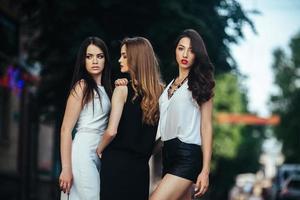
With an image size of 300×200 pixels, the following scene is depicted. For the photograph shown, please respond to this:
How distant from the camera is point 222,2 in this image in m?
12.5

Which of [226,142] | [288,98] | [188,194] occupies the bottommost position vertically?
[226,142]

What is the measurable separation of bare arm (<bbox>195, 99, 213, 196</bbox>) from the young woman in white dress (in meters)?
0.70

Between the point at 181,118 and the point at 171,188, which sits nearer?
the point at 171,188

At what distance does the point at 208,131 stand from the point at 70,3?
7963 millimetres

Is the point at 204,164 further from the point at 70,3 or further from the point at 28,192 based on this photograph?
the point at 28,192

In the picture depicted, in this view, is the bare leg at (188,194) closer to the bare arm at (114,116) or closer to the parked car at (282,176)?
the bare arm at (114,116)

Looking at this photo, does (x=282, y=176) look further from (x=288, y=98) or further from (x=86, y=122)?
(x=288, y=98)

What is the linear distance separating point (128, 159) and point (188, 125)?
1.57ft

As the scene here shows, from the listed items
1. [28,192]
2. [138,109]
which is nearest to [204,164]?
[138,109]

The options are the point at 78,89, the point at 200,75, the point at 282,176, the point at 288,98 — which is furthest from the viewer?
the point at 288,98

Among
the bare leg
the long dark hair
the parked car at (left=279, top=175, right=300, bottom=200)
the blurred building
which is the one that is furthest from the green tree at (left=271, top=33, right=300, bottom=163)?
the bare leg

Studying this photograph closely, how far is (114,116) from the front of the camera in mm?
4871

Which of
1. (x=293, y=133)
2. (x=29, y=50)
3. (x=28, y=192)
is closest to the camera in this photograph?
(x=29, y=50)

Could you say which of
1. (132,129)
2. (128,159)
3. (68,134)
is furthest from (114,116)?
(68,134)
